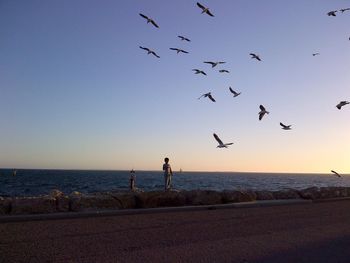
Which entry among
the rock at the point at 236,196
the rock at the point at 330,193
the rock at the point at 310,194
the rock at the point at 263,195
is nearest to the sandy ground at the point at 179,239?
the rock at the point at 236,196

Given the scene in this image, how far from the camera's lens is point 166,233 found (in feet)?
34.4

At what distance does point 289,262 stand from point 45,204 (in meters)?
8.32

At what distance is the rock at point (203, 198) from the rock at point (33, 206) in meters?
5.10

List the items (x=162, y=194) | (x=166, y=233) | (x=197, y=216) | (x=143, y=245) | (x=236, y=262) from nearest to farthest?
(x=236, y=262), (x=143, y=245), (x=166, y=233), (x=197, y=216), (x=162, y=194)

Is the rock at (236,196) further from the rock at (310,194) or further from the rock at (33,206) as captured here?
the rock at (33,206)

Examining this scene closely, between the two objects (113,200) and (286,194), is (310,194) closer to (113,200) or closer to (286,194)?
(286,194)

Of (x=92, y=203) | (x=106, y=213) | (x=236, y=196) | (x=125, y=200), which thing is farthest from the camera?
(x=236, y=196)

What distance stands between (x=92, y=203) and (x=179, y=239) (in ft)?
18.5

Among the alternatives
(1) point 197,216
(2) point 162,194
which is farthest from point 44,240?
(2) point 162,194

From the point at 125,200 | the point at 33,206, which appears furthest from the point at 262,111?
the point at 33,206

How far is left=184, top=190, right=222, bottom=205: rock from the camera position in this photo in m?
17.1

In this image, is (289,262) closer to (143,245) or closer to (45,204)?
(143,245)

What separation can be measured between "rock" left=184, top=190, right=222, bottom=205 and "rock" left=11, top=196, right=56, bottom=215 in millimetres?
5098

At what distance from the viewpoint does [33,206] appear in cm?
1388
